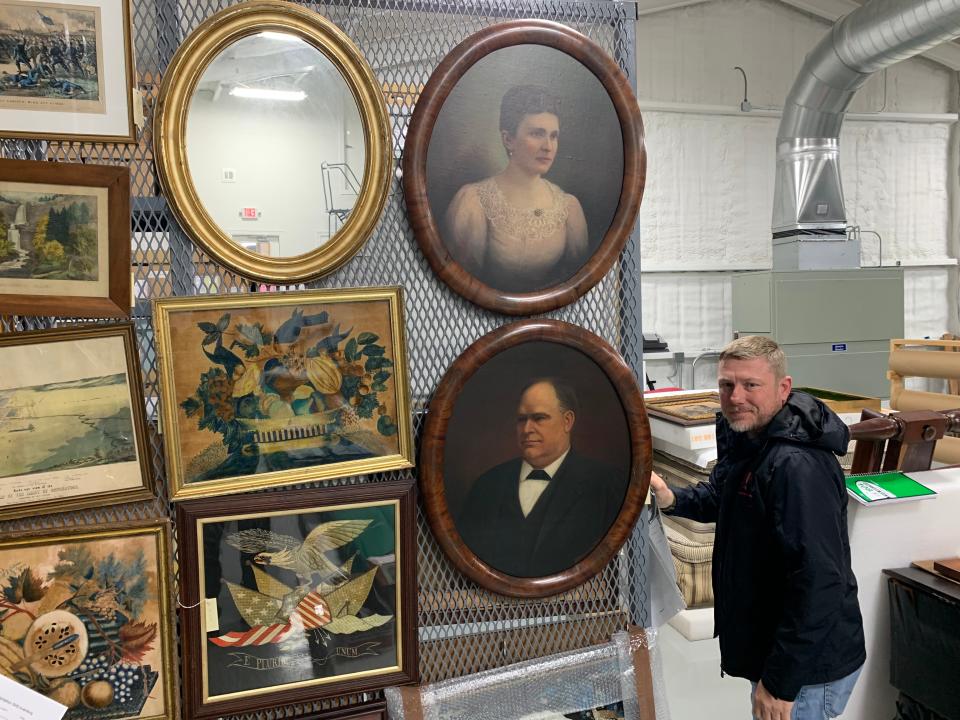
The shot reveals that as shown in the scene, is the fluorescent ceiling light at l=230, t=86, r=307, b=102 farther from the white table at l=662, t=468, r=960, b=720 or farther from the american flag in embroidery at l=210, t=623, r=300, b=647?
the white table at l=662, t=468, r=960, b=720

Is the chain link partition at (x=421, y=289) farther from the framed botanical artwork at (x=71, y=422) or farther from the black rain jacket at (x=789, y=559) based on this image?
the black rain jacket at (x=789, y=559)

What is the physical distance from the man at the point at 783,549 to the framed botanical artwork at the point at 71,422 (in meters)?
0.93

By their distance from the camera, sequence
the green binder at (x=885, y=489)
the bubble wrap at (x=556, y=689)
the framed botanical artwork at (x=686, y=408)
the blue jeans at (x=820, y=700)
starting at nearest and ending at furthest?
the bubble wrap at (x=556, y=689) → the blue jeans at (x=820, y=700) → the green binder at (x=885, y=489) → the framed botanical artwork at (x=686, y=408)

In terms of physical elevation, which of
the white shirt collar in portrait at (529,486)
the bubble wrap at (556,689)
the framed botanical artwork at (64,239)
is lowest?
the bubble wrap at (556,689)

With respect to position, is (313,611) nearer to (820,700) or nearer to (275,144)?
(275,144)

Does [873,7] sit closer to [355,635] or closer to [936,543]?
[936,543]

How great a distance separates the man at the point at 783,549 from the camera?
137 centimetres

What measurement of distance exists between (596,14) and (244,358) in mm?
823

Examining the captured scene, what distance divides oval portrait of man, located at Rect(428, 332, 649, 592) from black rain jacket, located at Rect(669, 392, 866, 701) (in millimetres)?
338

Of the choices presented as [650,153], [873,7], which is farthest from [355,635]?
[650,153]

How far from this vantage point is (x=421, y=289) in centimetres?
121

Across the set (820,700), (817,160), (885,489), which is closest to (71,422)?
(820,700)

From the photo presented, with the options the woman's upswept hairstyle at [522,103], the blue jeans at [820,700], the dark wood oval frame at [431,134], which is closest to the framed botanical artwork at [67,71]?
the dark wood oval frame at [431,134]

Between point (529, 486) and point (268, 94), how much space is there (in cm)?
73
